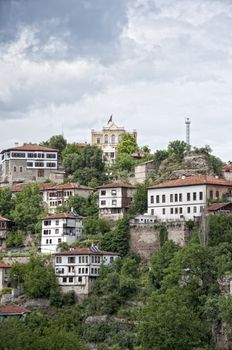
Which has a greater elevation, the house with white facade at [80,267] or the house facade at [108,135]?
the house facade at [108,135]

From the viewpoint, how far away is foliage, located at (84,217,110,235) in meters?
120

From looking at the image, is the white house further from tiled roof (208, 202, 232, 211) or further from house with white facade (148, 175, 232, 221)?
tiled roof (208, 202, 232, 211)

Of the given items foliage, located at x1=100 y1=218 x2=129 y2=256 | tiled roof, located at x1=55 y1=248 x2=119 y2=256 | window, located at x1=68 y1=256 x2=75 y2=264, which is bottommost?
window, located at x1=68 y1=256 x2=75 y2=264

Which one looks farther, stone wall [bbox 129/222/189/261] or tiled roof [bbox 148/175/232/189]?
tiled roof [bbox 148/175/232/189]

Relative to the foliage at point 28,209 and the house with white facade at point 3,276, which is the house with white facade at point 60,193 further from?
the house with white facade at point 3,276

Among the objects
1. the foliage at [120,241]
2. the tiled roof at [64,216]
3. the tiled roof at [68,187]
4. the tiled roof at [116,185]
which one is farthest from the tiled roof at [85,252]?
the tiled roof at [68,187]

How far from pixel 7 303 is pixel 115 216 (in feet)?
47.7

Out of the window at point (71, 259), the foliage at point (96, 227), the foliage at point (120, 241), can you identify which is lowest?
the window at point (71, 259)

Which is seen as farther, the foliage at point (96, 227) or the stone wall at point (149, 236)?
the foliage at point (96, 227)

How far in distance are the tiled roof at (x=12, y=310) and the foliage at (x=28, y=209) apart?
45.5 feet

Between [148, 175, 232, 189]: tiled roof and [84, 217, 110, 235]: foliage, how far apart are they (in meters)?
5.07

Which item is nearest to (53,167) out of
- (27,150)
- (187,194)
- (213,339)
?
(27,150)

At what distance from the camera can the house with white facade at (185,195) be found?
116188mm

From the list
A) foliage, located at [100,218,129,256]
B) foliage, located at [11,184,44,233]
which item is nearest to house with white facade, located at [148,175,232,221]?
foliage, located at [100,218,129,256]
